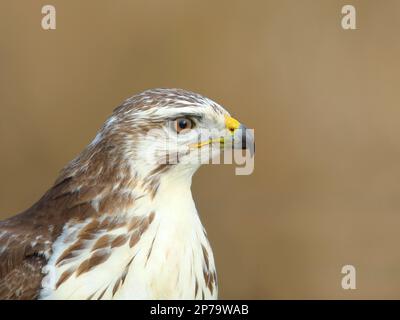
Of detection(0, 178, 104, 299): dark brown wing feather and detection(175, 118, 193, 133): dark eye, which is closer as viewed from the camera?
detection(0, 178, 104, 299): dark brown wing feather

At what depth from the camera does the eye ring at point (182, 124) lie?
12.7 ft

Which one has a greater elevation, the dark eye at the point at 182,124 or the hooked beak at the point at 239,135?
the dark eye at the point at 182,124

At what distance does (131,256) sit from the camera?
3.71 metres

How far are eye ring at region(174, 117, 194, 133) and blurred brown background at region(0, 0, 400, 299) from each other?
10.0ft

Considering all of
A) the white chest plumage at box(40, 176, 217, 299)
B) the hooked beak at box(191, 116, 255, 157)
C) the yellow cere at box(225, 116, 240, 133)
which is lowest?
the white chest plumage at box(40, 176, 217, 299)

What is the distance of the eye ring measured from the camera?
3.86 meters

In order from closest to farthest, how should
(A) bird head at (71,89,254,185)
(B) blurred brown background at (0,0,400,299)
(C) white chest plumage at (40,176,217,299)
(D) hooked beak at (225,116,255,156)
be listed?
(C) white chest plumage at (40,176,217,299) → (A) bird head at (71,89,254,185) → (D) hooked beak at (225,116,255,156) → (B) blurred brown background at (0,0,400,299)

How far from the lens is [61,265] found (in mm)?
3689

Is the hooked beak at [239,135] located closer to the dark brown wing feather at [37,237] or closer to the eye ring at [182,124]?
the eye ring at [182,124]

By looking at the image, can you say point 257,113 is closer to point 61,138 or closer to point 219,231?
point 219,231

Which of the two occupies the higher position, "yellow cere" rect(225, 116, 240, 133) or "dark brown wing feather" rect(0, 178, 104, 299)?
"yellow cere" rect(225, 116, 240, 133)

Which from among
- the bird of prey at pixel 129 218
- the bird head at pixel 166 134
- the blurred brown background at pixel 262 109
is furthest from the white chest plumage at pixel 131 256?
the blurred brown background at pixel 262 109

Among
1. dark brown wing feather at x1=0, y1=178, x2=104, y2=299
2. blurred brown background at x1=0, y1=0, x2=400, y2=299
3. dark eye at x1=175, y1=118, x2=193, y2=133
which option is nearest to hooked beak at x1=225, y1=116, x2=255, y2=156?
dark eye at x1=175, y1=118, x2=193, y2=133

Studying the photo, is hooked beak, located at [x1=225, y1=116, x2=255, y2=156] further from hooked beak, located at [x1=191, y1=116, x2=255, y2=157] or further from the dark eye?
the dark eye
